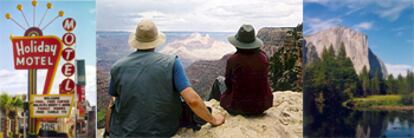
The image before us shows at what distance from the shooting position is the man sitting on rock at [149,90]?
171 inches

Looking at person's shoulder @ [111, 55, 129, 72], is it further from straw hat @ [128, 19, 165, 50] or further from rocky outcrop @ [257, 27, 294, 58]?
rocky outcrop @ [257, 27, 294, 58]

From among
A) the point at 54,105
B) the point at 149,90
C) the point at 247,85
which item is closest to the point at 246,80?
the point at 247,85

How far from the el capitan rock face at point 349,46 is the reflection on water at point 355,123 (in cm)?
36

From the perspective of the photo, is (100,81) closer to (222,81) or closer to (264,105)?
(222,81)

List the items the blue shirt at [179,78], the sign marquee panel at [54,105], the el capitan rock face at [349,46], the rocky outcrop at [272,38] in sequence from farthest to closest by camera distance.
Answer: the el capitan rock face at [349,46], the rocky outcrop at [272,38], the sign marquee panel at [54,105], the blue shirt at [179,78]

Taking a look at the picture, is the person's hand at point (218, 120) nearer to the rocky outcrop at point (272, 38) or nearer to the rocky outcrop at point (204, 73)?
the rocky outcrop at point (204, 73)

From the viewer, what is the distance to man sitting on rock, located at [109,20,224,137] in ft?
14.3

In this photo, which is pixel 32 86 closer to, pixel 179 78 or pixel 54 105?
pixel 54 105

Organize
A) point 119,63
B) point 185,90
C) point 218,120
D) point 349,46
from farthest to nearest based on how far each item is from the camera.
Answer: point 349,46
point 218,120
point 119,63
point 185,90

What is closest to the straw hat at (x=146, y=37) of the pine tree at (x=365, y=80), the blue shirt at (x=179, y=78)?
the blue shirt at (x=179, y=78)

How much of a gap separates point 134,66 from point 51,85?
2.27 feet

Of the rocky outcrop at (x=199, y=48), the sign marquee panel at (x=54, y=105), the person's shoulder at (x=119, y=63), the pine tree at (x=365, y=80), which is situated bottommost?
the sign marquee panel at (x=54, y=105)

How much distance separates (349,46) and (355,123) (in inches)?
25.8

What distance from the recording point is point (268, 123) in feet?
15.5
